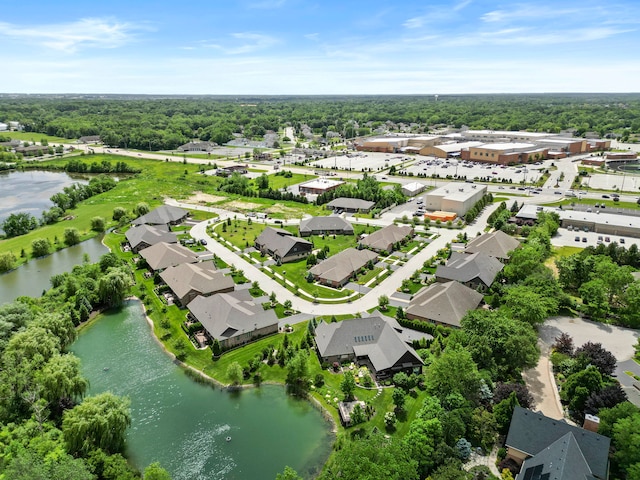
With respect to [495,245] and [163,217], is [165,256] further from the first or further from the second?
[495,245]

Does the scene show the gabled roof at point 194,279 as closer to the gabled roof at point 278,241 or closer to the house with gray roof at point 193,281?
the house with gray roof at point 193,281

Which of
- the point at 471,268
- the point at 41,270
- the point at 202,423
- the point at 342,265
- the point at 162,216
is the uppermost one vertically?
the point at 162,216

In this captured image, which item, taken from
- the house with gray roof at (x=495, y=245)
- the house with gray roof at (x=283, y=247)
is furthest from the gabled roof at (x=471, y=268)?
the house with gray roof at (x=283, y=247)

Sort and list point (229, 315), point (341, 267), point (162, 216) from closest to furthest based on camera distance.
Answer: point (229, 315), point (341, 267), point (162, 216)

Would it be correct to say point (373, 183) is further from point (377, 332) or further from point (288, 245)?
point (377, 332)

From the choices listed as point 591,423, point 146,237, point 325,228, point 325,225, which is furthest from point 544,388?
point 146,237
